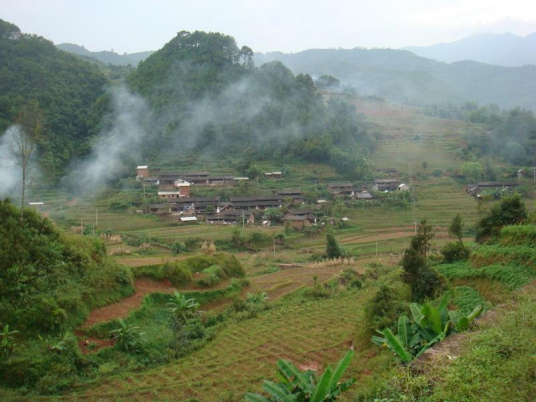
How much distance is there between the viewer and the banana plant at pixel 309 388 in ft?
17.2

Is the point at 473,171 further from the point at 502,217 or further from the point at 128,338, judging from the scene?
the point at 128,338

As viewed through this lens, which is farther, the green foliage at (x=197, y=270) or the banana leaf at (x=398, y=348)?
the green foliage at (x=197, y=270)

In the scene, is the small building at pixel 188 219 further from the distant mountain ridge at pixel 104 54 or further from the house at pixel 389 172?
the distant mountain ridge at pixel 104 54

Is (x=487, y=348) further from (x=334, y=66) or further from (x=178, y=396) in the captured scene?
(x=334, y=66)

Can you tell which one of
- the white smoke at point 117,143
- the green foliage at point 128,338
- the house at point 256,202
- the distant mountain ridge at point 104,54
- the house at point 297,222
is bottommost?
the house at point 297,222

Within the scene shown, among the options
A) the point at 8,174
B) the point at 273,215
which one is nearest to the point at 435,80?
the point at 273,215

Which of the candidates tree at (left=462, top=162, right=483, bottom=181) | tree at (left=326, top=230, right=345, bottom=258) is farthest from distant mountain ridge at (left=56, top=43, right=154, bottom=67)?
tree at (left=326, top=230, right=345, bottom=258)

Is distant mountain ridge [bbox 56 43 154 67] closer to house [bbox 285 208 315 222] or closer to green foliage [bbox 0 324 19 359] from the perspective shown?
house [bbox 285 208 315 222]

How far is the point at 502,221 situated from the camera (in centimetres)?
1538

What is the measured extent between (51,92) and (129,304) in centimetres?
3508

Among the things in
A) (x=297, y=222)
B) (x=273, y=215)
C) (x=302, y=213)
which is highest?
(x=302, y=213)

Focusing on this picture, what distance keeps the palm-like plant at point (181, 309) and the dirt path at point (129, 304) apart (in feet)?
3.08

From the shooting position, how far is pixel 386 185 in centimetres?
3906

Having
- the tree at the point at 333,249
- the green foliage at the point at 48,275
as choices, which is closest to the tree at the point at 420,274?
the green foliage at the point at 48,275
